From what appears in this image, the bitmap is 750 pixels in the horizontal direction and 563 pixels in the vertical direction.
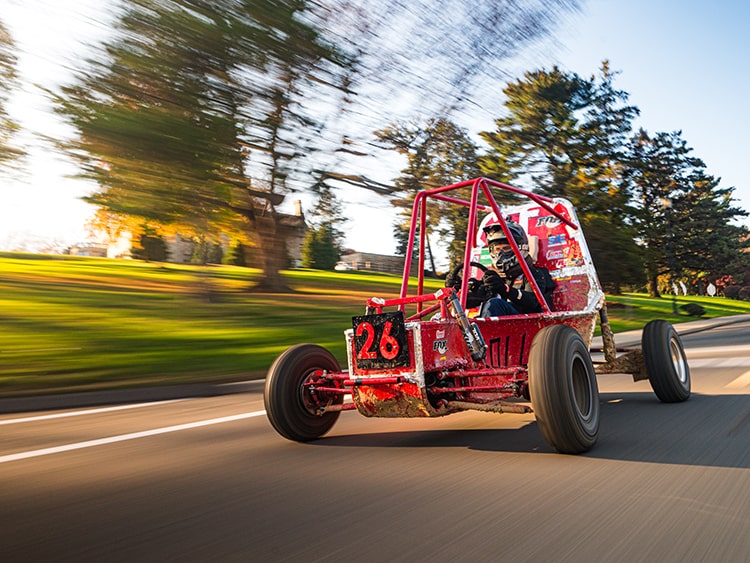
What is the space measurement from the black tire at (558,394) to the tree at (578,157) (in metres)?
17.1

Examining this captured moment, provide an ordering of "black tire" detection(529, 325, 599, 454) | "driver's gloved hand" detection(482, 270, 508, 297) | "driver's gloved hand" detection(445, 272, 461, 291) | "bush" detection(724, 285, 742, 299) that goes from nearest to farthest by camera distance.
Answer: "black tire" detection(529, 325, 599, 454) < "driver's gloved hand" detection(445, 272, 461, 291) < "driver's gloved hand" detection(482, 270, 508, 297) < "bush" detection(724, 285, 742, 299)

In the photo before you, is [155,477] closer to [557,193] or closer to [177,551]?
[177,551]

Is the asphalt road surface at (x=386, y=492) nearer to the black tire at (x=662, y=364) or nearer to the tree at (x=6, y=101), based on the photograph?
the black tire at (x=662, y=364)

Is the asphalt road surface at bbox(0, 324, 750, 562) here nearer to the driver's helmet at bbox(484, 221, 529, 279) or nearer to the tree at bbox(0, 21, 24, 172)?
the driver's helmet at bbox(484, 221, 529, 279)

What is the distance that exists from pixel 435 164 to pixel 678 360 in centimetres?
1084

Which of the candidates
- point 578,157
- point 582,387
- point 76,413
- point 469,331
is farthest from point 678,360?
point 578,157

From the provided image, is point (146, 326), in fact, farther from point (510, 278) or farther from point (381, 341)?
point (381, 341)

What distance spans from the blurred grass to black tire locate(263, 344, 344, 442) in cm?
566

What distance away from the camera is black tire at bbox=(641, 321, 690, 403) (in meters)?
6.19


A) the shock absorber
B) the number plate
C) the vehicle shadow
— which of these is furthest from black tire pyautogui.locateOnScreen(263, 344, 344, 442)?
the shock absorber

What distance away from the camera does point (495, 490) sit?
360 centimetres

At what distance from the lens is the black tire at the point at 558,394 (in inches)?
163

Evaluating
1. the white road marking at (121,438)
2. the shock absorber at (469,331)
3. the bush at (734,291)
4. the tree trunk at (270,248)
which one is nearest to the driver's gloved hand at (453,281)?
the shock absorber at (469,331)

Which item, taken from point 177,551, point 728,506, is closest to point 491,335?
point 728,506
